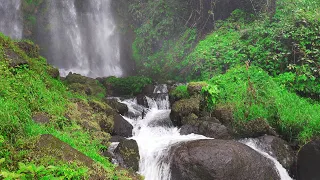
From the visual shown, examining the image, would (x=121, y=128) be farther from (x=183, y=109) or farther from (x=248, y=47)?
(x=248, y=47)

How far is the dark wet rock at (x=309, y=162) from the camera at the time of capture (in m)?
7.70

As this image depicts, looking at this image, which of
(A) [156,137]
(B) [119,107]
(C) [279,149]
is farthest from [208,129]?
(B) [119,107]

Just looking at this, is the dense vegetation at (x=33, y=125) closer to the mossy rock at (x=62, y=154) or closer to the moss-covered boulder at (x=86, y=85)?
the mossy rock at (x=62, y=154)

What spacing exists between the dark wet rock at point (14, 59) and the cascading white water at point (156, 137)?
16.5 ft

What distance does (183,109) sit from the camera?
1136 centimetres

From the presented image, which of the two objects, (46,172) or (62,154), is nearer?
(46,172)

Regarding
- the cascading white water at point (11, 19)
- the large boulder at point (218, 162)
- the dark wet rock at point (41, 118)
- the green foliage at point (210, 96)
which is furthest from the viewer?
the cascading white water at point (11, 19)

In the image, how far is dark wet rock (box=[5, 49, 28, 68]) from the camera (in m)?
8.70

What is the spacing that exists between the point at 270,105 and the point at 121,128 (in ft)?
20.2

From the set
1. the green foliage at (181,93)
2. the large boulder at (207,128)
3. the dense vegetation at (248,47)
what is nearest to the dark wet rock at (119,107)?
the green foliage at (181,93)

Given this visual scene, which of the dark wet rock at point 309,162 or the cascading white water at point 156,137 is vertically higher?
the cascading white water at point 156,137

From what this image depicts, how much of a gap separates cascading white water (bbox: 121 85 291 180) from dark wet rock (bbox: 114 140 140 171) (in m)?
0.26

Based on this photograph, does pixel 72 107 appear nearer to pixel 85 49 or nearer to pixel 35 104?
pixel 35 104

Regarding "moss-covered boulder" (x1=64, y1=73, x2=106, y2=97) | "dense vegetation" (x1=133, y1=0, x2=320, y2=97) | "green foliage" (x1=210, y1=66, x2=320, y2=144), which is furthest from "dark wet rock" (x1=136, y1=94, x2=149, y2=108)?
"dense vegetation" (x1=133, y1=0, x2=320, y2=97)
